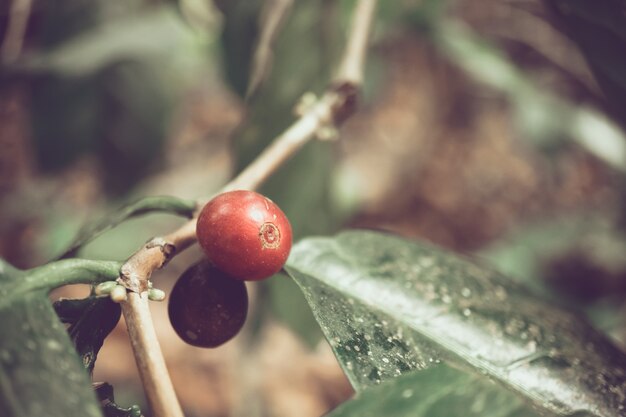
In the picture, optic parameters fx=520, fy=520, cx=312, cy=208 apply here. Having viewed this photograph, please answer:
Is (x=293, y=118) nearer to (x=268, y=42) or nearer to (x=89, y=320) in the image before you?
(x=268, y=42)

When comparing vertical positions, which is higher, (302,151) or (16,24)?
(16,24)

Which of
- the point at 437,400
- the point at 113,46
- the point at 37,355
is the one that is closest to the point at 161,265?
the point at 37,355

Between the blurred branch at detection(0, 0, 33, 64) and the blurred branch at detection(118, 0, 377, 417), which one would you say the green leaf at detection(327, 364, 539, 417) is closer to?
the blurred branch at detection(118, 0, 377, 417)

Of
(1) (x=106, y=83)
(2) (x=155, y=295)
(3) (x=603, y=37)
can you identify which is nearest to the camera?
(2) (x=155, y=295)

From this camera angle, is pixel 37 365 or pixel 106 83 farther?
pixel 106 83

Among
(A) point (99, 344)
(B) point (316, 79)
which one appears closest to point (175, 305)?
(A) point (99, 344)

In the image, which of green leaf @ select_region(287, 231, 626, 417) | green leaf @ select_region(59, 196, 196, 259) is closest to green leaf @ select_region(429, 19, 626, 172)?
green leaf @ select_region(287, 231, 626, 417)

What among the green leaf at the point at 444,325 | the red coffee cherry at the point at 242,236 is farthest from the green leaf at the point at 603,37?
the red coffee cherry at the point at 242,236

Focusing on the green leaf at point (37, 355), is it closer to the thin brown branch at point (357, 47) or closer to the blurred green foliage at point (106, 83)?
the thin brown branch at point (357, 47)
